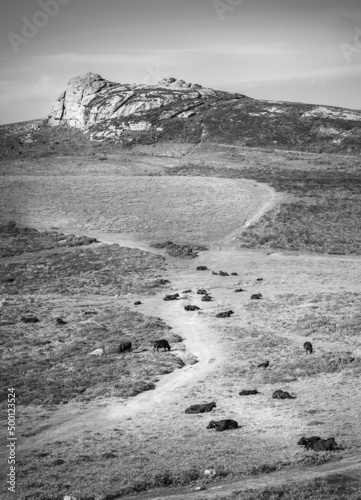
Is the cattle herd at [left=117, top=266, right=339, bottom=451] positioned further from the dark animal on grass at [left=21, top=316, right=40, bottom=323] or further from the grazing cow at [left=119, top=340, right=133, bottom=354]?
the dark animal on grass at [left=21, top=316, right=40, bottom=323]

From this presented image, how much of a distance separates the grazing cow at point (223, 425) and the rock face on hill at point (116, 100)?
143642 mm

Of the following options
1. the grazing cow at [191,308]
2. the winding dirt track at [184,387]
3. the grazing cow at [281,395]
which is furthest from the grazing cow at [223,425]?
the grazing cow at [191,308]

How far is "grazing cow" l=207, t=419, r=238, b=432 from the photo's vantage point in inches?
986

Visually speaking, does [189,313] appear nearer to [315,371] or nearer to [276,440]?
[315,371]

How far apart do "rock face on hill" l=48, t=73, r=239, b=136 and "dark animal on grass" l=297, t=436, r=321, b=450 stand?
14669 centimetres

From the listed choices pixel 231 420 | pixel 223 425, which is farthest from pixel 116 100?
pixel 223 425

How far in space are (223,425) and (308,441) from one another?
13.3ft

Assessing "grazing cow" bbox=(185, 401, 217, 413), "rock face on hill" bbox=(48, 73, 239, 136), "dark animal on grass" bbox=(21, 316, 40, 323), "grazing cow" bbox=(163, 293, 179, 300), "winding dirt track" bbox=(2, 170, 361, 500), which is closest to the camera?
"winding dirt track" bbox=(2, 170, 361, 500)

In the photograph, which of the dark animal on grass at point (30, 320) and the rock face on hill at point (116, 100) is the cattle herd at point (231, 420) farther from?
the rock face on hill at point (116, 100)

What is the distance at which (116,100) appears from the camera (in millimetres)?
176625

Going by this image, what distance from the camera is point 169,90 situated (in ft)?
618

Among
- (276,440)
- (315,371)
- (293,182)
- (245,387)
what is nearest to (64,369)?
(245,387)

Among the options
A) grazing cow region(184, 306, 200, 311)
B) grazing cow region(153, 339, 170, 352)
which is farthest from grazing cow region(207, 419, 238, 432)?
Answer: grazing cow region(184, 306, 200, 311)

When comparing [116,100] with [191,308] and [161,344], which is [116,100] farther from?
[161,344]
